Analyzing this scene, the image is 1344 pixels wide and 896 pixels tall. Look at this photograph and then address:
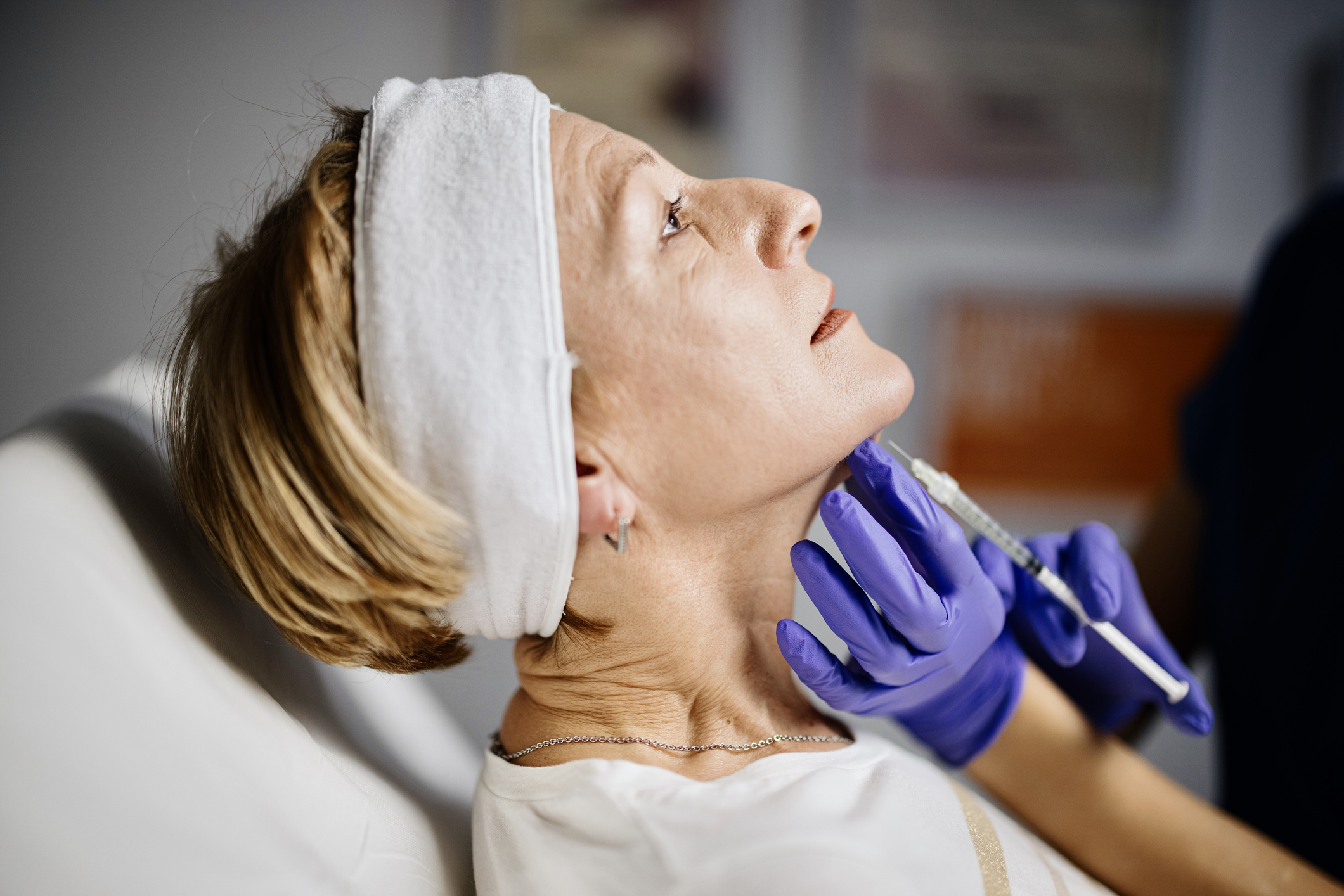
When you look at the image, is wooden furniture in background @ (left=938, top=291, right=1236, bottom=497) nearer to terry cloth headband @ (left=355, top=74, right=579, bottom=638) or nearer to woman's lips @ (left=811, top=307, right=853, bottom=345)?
woman's lips @ (left=811, top=307, right=853, bottom=345)

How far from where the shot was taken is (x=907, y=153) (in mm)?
1847

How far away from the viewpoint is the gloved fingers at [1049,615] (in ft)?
3.14

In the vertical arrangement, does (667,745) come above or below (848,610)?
below

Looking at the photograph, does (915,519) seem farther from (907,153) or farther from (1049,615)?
(907,153)

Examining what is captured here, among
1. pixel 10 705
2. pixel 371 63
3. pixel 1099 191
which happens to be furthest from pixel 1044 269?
pixel 10 705

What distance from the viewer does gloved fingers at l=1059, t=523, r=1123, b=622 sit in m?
0.92

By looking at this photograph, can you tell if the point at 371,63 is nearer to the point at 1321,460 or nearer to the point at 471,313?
the point at 471,313

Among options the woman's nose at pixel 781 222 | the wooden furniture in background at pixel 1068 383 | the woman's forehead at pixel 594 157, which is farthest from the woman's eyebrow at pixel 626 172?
the wooden furniture in background at pixel 1068 383

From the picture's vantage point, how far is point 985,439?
2.00 meters

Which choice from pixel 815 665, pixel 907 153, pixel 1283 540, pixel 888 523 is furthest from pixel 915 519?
pixel 907 153

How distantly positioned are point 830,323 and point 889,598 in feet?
0.91

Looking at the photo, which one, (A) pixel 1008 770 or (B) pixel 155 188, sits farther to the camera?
(B) pixel 155 188

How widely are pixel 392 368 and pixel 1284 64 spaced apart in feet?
7.54

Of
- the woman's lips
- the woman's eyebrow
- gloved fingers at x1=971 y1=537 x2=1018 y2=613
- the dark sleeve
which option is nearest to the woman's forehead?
the woman's eyebrow
